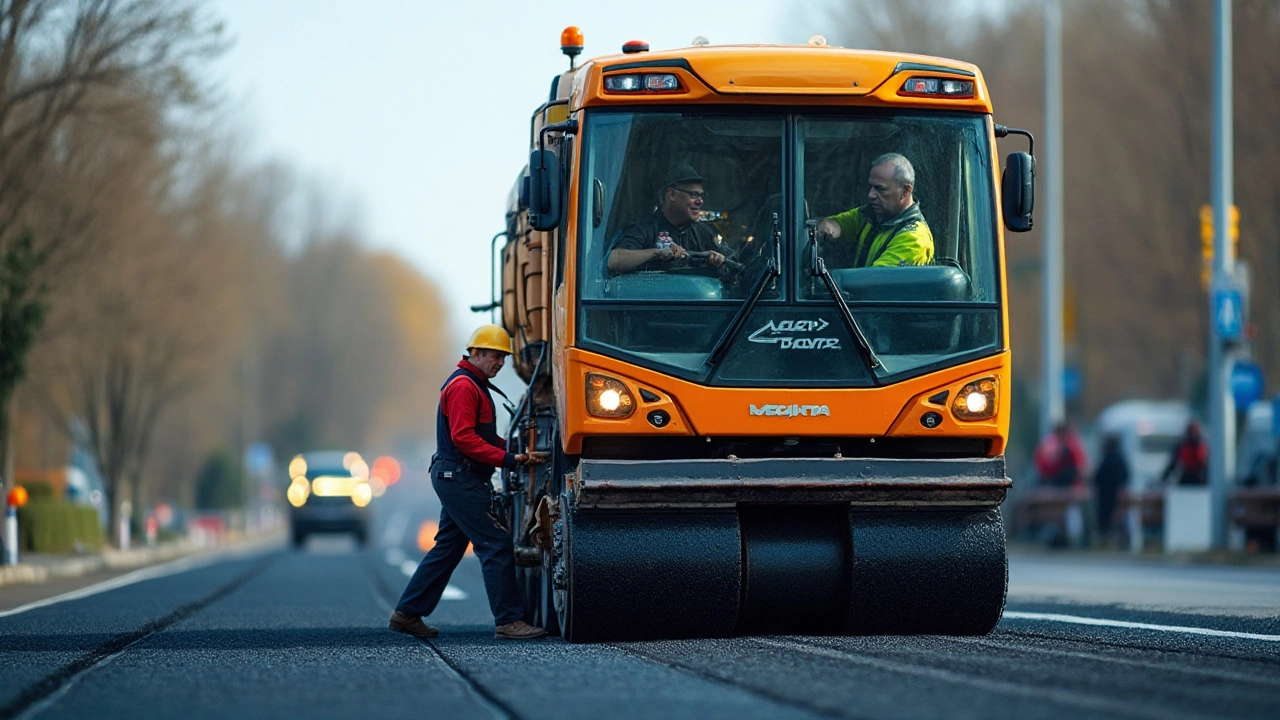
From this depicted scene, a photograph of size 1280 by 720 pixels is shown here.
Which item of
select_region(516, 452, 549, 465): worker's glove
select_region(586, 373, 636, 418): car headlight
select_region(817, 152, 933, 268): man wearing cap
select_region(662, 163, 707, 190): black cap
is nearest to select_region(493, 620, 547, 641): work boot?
select_region(516, 452, 549, 465): worker's glove

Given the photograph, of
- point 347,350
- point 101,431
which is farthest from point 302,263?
point 101,431

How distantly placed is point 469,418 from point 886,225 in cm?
292

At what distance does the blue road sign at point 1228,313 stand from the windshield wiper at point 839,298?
52.3ft

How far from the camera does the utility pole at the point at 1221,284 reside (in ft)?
85.4

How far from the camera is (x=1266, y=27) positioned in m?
35.4

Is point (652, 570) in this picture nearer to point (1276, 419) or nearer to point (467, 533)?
point (467, 533)

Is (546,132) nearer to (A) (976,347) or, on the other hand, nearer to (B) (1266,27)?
(A) (976,347)

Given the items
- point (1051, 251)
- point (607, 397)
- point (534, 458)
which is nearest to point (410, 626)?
point (534, 458)

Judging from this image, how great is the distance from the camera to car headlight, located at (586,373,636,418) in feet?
36.6

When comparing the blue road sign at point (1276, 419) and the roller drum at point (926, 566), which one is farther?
the blue road sign at point (1276, 419)

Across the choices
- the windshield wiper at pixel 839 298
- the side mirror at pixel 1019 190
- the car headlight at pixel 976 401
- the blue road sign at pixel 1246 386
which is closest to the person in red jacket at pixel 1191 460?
the blue road sign at pixel 1246 386

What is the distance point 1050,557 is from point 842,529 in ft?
61.3

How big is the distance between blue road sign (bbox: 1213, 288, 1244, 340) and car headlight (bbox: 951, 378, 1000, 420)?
15.6 meters

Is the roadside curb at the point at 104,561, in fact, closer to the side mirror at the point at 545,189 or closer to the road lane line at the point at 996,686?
the side mirror at the point at 545,189
